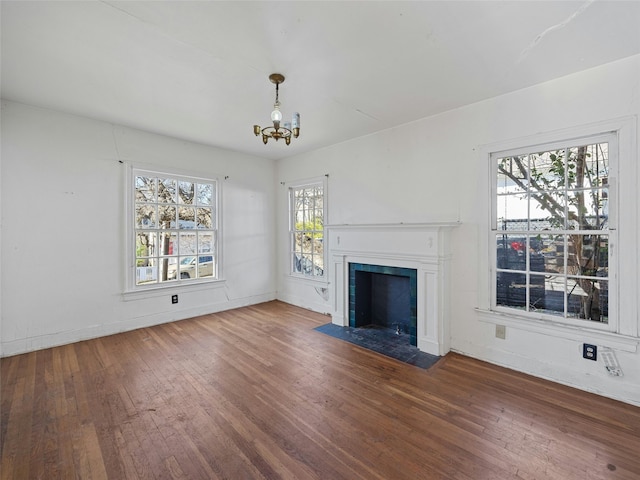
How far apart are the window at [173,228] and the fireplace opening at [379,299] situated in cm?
243

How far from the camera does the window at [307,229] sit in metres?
4.79

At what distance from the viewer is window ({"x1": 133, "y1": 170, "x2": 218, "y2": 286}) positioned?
157 inches

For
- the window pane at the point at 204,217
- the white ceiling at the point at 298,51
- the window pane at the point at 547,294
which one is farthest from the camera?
the window pane at the point at 204,217

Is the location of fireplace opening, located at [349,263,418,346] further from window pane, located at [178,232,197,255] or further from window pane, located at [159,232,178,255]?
window pane, located at [159,232,178,255]

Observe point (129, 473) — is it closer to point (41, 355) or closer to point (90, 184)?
point (41, 355)

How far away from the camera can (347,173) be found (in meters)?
4.29

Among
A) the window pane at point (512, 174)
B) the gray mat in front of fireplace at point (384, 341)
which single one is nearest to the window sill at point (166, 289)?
the gray mat in front of fireplace at point (384, 341)

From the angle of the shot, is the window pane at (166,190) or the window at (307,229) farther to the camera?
the window at (307,229)

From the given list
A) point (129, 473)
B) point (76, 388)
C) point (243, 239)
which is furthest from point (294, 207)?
point (129, 473)

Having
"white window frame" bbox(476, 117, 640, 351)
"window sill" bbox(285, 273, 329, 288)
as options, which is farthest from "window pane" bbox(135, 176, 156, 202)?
"white window frame" bbox(476, 117, 640, 351)

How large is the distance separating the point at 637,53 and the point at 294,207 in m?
4.39

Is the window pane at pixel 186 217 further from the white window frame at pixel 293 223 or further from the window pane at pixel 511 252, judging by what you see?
the window pane at pixel 511 252

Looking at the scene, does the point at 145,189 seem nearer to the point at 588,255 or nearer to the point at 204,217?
the point at 204,217

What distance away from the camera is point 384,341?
341 cm
